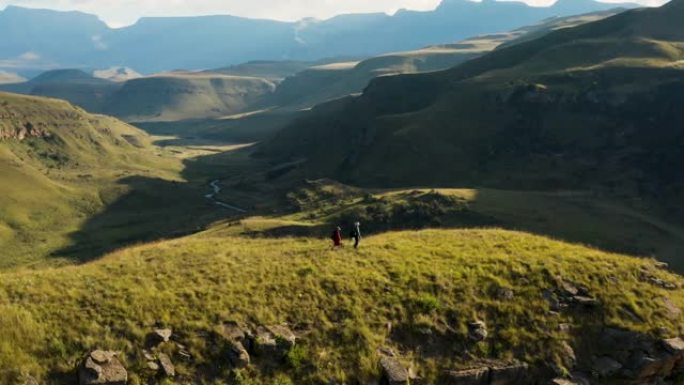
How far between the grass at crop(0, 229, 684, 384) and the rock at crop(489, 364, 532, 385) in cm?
61

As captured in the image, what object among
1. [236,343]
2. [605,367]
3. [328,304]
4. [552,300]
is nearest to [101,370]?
[236,343]

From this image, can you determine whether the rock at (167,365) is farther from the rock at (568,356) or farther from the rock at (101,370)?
the rock at (568,356)

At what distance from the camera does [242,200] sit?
573ft

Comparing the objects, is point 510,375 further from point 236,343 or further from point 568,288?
point 236,343

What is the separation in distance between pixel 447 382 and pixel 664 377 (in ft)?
33.7

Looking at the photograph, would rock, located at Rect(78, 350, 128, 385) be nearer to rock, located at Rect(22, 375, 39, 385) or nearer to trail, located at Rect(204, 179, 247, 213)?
rock, located at Rect(22, 375, 39, 385)

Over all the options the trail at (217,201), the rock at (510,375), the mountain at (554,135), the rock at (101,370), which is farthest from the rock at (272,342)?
the trail at (217,201)

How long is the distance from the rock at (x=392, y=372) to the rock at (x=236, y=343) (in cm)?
580

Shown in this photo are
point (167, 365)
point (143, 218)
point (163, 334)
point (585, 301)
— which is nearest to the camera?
point (167, 365)

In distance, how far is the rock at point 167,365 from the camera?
2267 cm

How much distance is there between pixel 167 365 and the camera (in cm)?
2289

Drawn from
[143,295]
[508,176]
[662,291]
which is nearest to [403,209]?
[508,176]

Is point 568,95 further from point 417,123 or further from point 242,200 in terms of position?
point 242,200

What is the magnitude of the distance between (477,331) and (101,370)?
647 inches
